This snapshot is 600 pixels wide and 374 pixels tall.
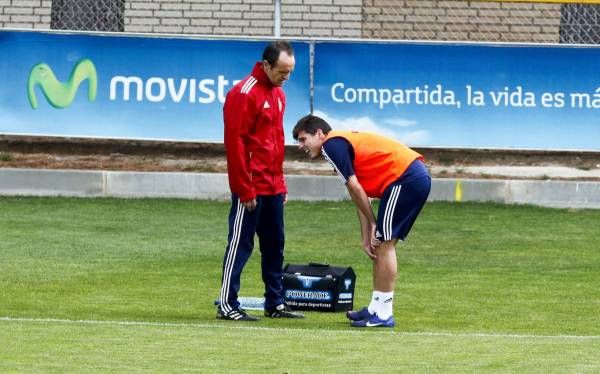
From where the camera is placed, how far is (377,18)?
21.9m

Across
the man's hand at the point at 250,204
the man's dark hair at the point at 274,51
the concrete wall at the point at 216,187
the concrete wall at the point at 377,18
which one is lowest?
the man's hand at the point at 250,204

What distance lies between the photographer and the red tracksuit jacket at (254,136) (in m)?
10.5

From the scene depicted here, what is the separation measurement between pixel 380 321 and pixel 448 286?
8.20 feet

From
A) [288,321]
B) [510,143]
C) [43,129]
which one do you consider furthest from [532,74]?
[288,321]

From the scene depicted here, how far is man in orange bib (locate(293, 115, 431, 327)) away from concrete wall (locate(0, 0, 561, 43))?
37.1 feet

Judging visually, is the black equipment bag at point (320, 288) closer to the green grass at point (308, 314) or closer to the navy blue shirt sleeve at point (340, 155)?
the green grass at point (308, 314)

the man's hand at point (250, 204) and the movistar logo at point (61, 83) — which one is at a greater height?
the movistar logo at point (61, 83)

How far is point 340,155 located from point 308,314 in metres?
1.47

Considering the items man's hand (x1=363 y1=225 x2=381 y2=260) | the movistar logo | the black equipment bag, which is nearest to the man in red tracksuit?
the black equipment bag

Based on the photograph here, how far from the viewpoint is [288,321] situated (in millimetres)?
10836

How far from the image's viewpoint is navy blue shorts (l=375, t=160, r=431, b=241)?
10367mm

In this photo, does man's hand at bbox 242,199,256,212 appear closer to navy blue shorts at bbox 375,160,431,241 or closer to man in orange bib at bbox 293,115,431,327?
man in orange bib at bbox 293,115,431,327

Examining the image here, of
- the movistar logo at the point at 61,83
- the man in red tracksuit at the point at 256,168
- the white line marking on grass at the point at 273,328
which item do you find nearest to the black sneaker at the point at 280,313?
the man in red tracksuit at the point at 256,168

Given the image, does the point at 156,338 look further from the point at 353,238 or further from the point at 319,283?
the point at 353,238
